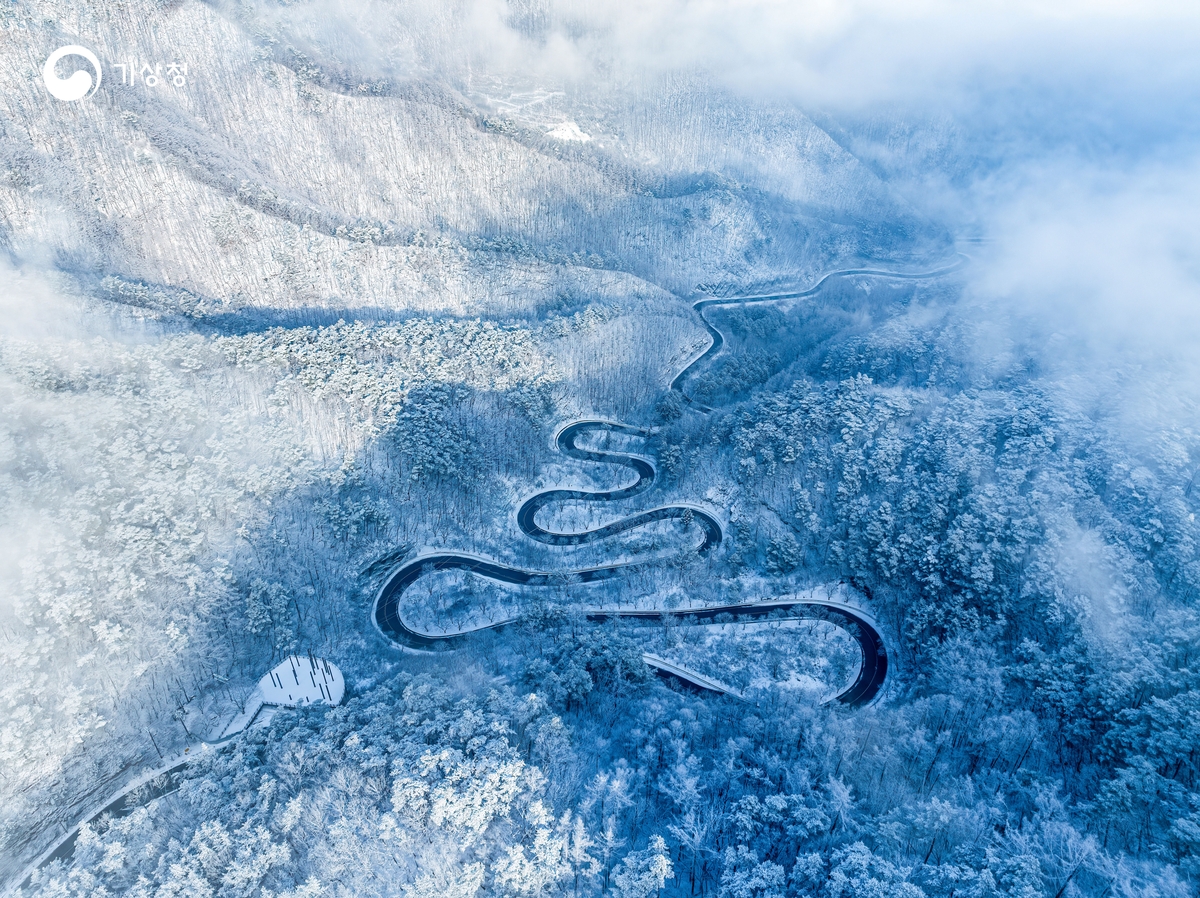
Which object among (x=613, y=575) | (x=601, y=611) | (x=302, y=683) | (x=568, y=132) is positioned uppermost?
(x=568, y=132)

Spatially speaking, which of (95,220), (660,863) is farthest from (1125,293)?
(95,220)

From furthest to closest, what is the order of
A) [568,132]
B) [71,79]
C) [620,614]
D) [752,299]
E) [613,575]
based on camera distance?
[568,132]
[752,299]
[71,79]
[613,575]
[620,614]

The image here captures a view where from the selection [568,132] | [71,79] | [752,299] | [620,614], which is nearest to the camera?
[620,614]

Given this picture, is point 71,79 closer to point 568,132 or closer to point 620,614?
point 568,132

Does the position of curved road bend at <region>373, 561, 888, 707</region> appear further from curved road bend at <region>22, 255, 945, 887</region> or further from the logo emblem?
the logo emblem

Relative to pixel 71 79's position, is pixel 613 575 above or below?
below

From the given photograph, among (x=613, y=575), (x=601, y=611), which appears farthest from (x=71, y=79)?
(x=601, y=611)
